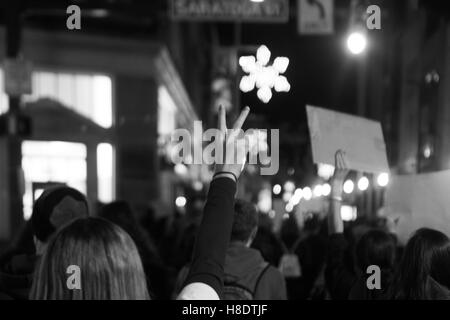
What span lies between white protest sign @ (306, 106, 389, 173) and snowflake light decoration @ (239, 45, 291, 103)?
531 millimetres

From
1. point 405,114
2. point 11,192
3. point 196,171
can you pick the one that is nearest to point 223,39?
point 196,171

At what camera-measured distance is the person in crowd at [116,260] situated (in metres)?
1.98

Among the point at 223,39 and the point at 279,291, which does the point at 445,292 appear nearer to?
the point at 279,291

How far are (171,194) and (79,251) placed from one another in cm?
2556

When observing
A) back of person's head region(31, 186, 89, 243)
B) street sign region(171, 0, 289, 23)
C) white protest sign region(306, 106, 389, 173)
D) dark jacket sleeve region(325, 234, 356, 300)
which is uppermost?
street sign region(171, 0, 289, 23)

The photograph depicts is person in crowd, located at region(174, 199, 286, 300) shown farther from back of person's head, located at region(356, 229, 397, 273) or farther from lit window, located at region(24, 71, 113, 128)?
lit window, located at region(24, 71, 113, 128)

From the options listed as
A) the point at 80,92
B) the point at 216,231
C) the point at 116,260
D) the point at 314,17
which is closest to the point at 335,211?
the point at 216,231

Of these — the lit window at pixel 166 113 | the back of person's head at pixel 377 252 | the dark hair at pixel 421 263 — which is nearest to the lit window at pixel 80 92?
the lit window at pixel 166 113

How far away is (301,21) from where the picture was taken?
38.9ft

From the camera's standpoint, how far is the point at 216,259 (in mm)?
2031

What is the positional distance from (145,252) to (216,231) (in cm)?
320

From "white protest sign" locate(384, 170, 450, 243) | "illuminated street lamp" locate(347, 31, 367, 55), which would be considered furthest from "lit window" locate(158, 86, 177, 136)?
"white protest sign" locate(384, 170, 450, 243)

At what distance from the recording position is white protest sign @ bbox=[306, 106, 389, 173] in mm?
4250

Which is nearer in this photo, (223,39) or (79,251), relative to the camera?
(79,251)
